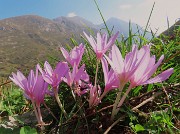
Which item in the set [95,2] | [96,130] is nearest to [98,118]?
[96,130]

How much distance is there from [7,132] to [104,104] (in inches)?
27.1

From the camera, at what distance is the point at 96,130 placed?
5.89 ft

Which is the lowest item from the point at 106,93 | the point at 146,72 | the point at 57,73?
the point at 106,93

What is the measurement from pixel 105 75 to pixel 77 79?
19 centimetres

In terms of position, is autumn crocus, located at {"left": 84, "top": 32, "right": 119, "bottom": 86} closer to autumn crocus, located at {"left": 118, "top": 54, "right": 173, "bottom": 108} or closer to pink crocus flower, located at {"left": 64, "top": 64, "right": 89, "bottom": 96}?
pink crocus flower, located at {"left": 64, "top": 64, "right": 89, "bottom": 96}

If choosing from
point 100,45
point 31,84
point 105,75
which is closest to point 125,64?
point 105,75

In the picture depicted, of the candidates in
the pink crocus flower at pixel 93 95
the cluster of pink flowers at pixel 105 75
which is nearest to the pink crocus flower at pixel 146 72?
the cluster of pink flowers at pixel 105 75

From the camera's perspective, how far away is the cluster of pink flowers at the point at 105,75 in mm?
1457

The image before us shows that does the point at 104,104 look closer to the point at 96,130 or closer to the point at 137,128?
the point at 96,130

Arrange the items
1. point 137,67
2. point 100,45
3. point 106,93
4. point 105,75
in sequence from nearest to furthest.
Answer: point 137,67, point 105,75, point 106,93, point 100,45

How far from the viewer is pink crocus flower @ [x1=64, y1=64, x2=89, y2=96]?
1.66 meters

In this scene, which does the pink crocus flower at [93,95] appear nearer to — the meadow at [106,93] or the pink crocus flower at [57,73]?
the meadow at [106,93]

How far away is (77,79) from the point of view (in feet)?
5.63

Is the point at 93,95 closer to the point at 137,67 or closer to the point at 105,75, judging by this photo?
the point at 105,75
